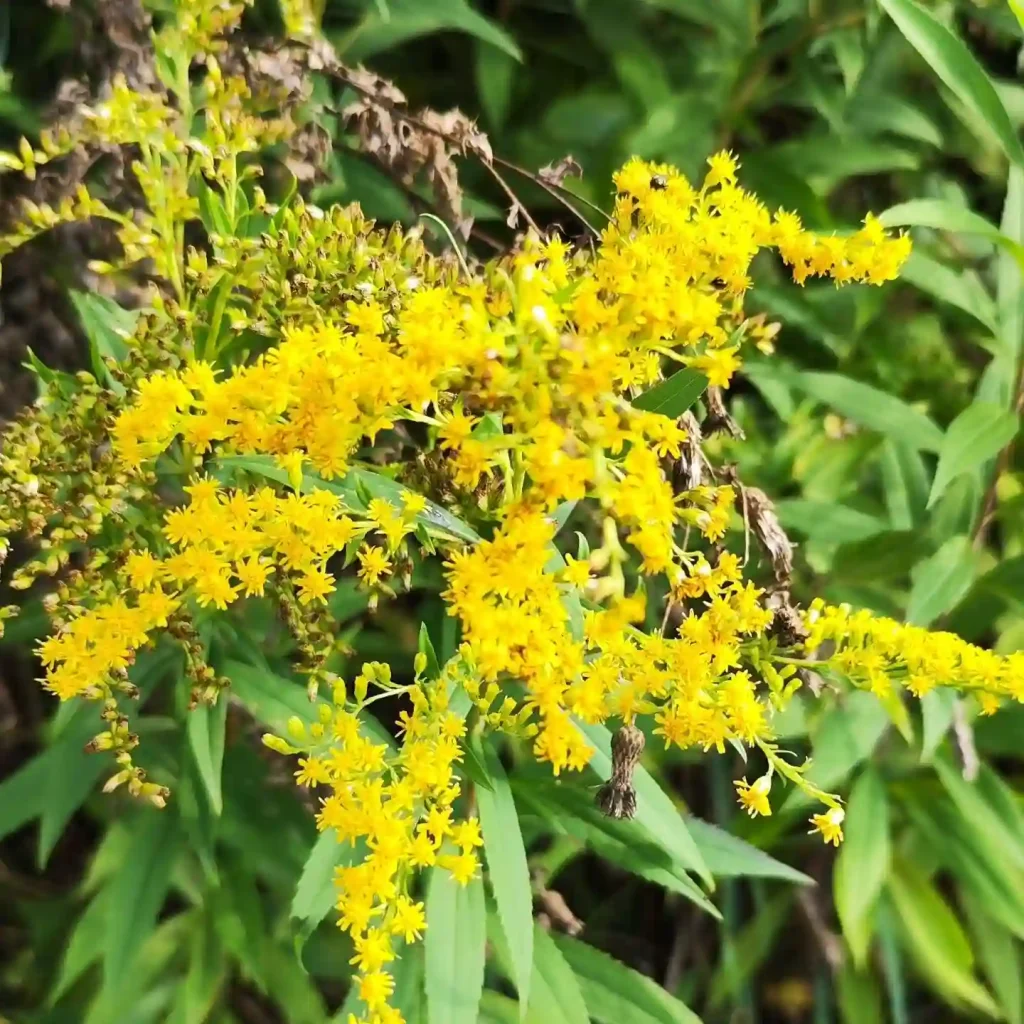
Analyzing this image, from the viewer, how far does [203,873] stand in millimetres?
1344

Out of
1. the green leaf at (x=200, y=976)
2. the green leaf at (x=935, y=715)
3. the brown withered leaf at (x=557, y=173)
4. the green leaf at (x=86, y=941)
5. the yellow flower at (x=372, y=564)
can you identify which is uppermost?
the brown withered leaf at (x=557, y=173)

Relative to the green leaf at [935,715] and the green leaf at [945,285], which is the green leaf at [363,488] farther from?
the green leaf at [945,285]

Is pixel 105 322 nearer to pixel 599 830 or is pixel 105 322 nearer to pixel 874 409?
pixel 599 830

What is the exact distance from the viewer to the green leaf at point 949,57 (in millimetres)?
1002

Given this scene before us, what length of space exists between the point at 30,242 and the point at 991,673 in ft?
4.63

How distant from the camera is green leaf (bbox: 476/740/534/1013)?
947mm

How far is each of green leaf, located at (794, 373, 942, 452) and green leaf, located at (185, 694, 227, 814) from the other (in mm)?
885

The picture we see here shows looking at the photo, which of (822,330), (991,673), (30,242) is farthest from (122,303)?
(991,673)

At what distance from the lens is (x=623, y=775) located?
2.95 ft

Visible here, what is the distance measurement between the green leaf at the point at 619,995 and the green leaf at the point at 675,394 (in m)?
0.75

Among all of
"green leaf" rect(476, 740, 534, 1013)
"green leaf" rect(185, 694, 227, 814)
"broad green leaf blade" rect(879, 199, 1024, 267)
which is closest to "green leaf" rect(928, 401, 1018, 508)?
"broad green leaf blade" rect(879, 199, 1024, 267)

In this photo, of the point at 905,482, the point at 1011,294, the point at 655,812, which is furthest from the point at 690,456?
the point at 1011,294

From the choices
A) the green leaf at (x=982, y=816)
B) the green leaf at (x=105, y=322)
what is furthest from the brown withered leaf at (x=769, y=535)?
the green leaf at (x=105, y=322)

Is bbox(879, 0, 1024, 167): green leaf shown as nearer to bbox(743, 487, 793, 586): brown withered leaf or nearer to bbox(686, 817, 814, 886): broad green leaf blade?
bbox(743, 487, 793, 586): brown withered leaf
